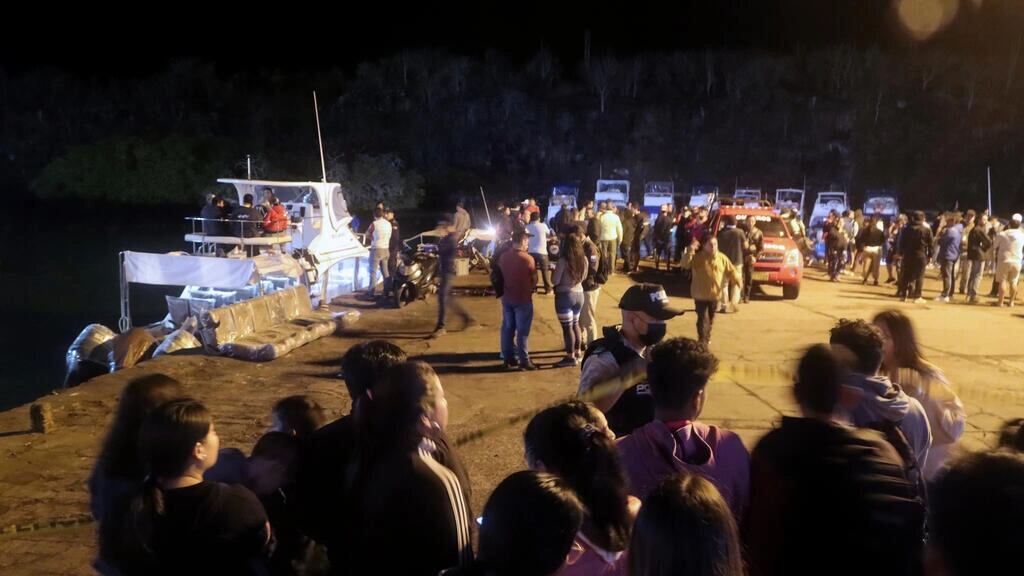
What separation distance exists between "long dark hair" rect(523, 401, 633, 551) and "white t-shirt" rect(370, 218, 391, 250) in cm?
1439

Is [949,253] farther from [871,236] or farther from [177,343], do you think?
[177,343]

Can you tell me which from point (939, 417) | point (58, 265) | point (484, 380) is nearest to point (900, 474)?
point (939, 417)

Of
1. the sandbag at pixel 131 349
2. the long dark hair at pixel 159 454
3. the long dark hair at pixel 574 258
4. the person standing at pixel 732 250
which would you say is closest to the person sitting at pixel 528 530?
the long dark hair at pixel 159 454

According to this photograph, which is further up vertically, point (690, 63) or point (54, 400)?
point (690, 63)

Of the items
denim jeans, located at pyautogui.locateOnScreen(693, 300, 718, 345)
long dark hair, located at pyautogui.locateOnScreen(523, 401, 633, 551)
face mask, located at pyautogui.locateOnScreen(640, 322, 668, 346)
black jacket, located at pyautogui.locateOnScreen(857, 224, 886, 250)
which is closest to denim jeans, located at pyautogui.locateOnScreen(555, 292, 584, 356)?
denim jeans, located at pyautogui.locateOnScreen(693, 300, 718, 345)

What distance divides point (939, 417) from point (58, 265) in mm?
49967

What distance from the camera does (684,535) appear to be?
6.33 ft

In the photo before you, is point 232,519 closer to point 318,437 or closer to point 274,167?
point 318,437

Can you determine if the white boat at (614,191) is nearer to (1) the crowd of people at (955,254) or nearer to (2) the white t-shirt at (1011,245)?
(1) the crowd of people at (955,254)

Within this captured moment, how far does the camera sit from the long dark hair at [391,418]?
2.77 m

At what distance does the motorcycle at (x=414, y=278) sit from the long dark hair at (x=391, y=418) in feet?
40.8

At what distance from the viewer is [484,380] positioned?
9.62 meters

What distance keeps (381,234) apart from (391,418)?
1436 centimetres

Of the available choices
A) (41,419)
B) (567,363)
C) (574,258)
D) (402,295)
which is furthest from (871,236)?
(41,419)
